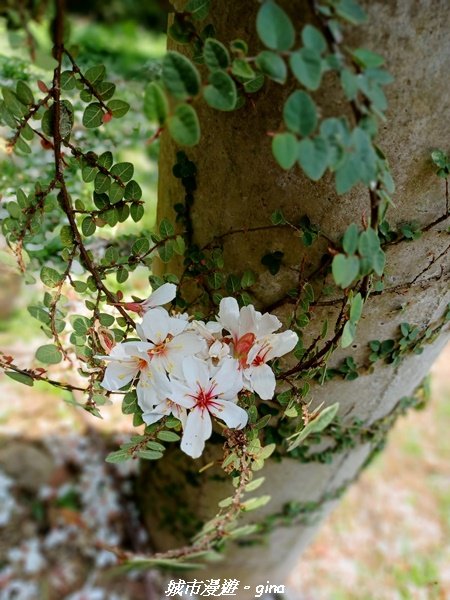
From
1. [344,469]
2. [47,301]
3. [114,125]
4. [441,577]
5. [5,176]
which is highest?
[114,125]

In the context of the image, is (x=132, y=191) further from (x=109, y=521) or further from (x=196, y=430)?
(x=109, y=521)

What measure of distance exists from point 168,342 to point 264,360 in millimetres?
119

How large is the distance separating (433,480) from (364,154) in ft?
6.51

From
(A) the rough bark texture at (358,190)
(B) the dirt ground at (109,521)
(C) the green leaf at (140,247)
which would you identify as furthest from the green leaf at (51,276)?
(B) the dirt ground at (109,521)

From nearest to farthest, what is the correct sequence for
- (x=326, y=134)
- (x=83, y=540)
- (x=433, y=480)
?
(x=326, y=134)
(x=83, y=540)
(x=433, y=480)

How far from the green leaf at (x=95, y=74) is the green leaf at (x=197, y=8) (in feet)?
0.43

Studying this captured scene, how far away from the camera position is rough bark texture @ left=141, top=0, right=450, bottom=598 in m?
0.59

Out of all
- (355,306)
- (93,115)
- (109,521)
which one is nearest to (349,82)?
(355,306)

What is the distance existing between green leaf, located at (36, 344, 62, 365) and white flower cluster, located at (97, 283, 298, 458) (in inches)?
4.1

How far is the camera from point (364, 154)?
1.69 ft

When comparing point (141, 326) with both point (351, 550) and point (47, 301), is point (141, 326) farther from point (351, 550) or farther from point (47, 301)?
point (351, 550)

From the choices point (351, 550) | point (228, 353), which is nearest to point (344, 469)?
point (228, 353)

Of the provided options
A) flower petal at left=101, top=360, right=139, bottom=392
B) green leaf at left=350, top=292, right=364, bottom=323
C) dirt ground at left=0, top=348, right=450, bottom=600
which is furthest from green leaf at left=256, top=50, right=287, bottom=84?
dirt ground at left=0, top=348, right=450, bottom=600

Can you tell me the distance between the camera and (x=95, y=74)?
699mm
